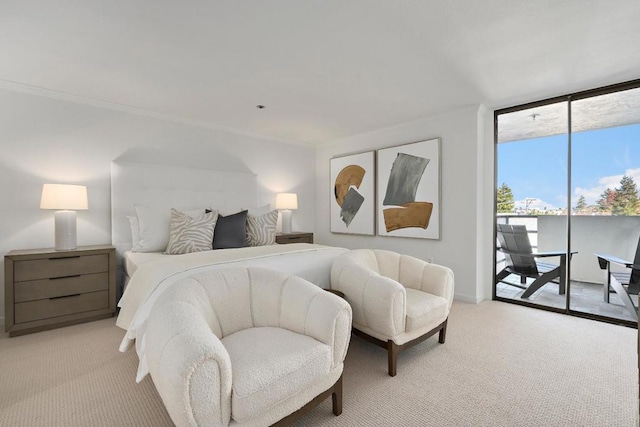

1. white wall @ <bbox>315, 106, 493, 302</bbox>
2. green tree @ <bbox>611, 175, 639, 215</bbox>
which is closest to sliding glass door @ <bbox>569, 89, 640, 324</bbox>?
green tree @ <bbox>611, 175, 639, 215</bbox>

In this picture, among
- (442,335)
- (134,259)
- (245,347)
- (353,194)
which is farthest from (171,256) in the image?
(353,194)

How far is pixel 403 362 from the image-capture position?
2191 mm

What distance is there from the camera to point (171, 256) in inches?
106

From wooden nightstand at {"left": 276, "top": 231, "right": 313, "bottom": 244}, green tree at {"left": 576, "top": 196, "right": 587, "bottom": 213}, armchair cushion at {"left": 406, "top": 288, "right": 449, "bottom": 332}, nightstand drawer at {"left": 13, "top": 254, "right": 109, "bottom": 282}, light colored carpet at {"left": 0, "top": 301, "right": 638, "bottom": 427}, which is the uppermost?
green tree at {"left": 576, "top": 196, "right": 587, "bottom": 213}

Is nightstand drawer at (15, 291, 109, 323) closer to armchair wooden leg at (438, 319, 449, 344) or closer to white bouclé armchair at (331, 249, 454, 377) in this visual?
white bouclé armchair at (331, 249, 454, 377)

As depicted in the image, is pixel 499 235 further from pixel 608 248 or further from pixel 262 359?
pixel 262 359

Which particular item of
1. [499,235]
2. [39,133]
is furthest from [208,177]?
[499,235]

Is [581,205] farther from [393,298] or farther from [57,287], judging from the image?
[57,287]

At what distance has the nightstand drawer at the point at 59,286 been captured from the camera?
2637mm

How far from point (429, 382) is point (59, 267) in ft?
11.0

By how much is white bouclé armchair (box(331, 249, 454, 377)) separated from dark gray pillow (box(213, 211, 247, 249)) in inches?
55.8

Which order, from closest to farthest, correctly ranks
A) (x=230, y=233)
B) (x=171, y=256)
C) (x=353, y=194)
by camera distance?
(x=171, y=256)
(x=230, y=233)
(x=353, y=194)

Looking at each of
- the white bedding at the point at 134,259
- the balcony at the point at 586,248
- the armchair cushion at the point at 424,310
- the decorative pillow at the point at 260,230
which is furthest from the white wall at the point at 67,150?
the balcony at the point at 586,248

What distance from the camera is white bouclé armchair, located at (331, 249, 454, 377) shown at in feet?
6.55
